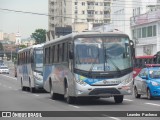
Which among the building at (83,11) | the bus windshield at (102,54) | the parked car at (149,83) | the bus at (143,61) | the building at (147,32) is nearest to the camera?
the bus windshield at (102,54)

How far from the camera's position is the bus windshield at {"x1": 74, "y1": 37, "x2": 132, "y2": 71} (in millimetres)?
22469

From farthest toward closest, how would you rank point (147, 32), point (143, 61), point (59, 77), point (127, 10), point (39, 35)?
point (39, 35) → point (127, 10) → point (147, 32) → point (143, 61) → point (59, 77)

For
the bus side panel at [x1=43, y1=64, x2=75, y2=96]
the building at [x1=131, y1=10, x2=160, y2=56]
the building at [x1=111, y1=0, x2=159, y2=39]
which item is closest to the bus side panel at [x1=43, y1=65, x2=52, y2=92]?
the bus side panel at [x1=43, y1=64, x2=75, y2=96]

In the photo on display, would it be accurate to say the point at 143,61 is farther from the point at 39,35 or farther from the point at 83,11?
the point at 39,35

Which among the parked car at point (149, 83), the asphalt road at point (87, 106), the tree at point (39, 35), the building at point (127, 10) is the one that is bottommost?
the asphalt road at point (87, 106)

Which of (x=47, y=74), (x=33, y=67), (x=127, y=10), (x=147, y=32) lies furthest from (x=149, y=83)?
(x=127, y=10)

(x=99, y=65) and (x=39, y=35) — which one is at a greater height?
(x=39, y=35)

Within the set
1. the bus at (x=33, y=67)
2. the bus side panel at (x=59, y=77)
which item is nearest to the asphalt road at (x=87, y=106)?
the bus side panel at (x=59, y=77)

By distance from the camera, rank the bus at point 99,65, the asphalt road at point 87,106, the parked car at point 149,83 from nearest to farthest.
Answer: the asphalt road at point 87,106, the bus at point 99,65, the parked car at point 149,83

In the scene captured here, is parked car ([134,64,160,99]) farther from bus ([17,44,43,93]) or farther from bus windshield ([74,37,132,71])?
bus ([17,44,43,93])

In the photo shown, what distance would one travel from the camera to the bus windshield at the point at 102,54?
73.7 ft

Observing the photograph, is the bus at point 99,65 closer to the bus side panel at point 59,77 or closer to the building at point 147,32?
the bus side panel at point 59,77

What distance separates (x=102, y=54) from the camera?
22641 mm

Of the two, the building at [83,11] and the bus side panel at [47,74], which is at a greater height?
the building at [83,11]
